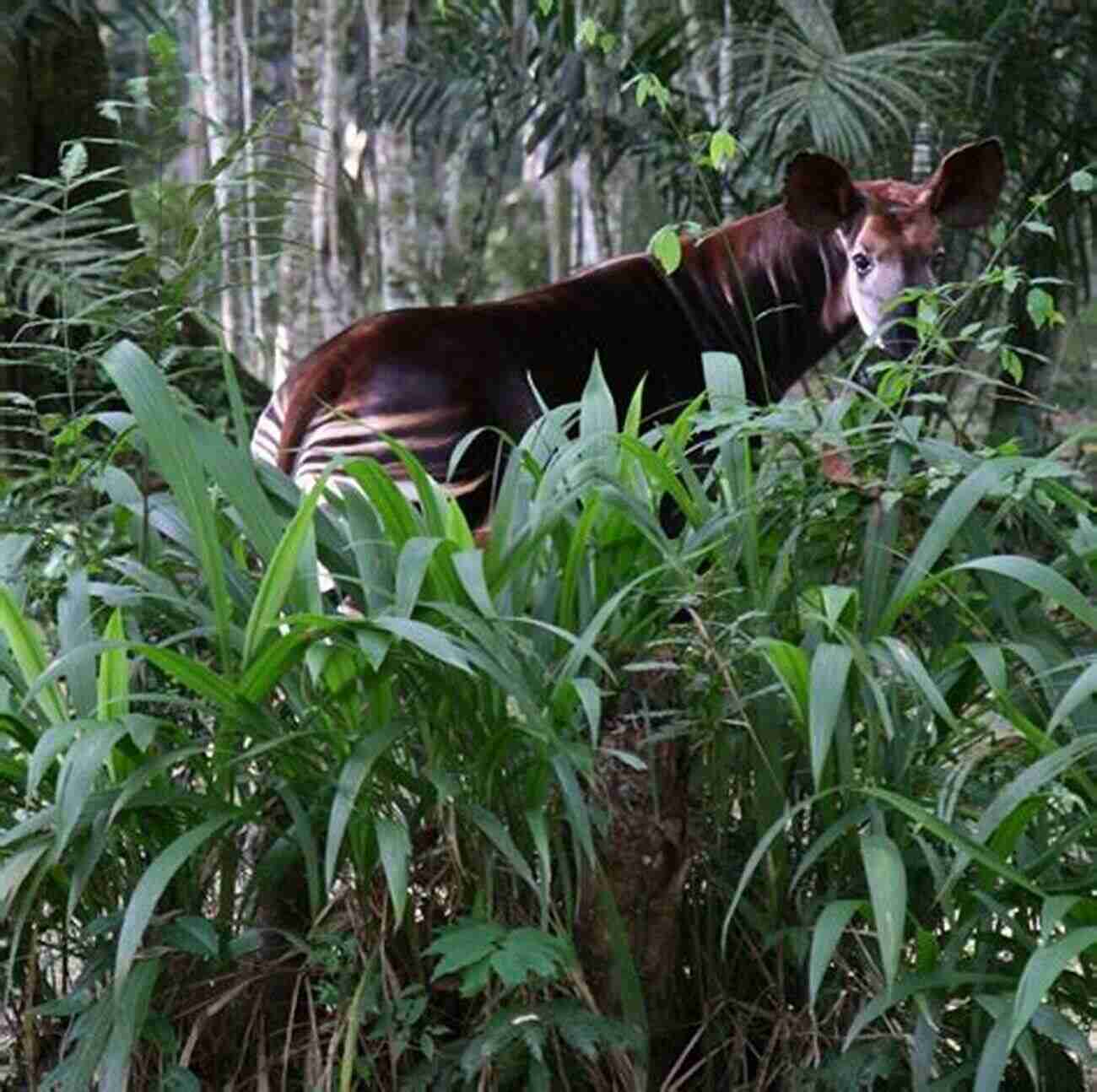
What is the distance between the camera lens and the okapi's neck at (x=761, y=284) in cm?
535

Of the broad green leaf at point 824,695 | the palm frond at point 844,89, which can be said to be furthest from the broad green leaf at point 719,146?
the palm frond at point 844,89

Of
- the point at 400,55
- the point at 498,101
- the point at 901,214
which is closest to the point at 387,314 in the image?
the point at 901,214

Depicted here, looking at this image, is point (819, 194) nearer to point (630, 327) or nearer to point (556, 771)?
point (630, 327)

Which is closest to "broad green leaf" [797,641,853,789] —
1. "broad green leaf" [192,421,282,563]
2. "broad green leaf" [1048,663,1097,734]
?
"broad green leaf" [1048,663,1097,734]

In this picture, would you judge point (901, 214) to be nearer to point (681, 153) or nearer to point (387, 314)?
point (387, 314)

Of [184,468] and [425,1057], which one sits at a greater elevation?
[184,468]

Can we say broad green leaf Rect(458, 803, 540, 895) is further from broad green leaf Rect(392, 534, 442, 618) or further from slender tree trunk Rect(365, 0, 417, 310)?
slender tree trunk Rect(365, 0, 417, 310)

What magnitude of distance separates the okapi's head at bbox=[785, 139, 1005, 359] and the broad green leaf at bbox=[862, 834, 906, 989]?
2.25 metres

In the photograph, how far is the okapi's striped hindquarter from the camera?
4910 mm

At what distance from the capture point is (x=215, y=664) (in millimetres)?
3246

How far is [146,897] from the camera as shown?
2.72m

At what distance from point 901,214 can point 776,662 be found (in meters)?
2.39

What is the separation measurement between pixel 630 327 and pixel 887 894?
2707 mm

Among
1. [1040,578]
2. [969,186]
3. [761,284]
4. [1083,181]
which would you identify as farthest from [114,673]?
[761,284]
